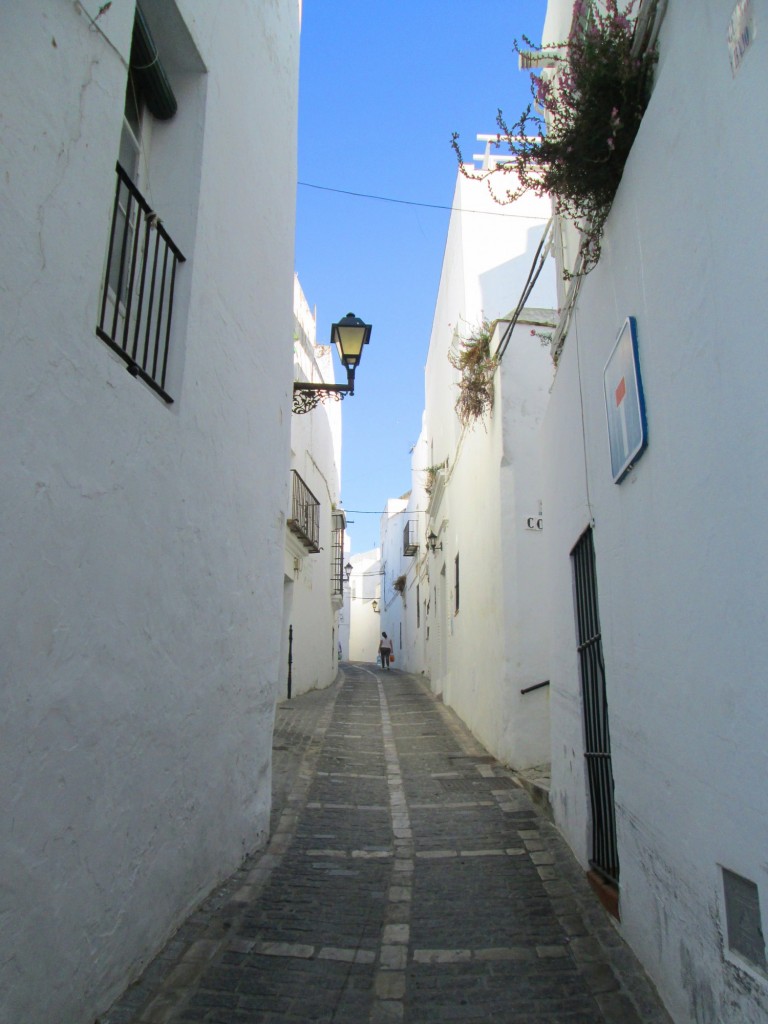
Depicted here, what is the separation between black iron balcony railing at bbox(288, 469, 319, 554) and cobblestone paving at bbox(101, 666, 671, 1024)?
6.45 meters

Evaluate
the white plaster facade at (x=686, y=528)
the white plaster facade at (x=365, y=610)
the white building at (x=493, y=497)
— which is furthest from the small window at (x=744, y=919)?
the white plaster facade at (x=365, y=610)

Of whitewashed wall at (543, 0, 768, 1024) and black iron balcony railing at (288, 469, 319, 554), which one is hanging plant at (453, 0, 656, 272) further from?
black iron balcony railing at (288, 469, 319, 554)

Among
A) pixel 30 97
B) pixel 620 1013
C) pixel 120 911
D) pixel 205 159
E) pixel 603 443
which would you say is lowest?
pixel 620 1013

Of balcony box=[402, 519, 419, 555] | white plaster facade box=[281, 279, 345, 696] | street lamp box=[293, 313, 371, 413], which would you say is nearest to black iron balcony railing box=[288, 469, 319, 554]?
white plaster facade box=[281, 279, 345, 696]

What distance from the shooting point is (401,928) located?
419 cm

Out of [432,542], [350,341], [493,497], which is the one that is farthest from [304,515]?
[350,341]

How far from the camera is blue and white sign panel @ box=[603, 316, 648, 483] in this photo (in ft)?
11.7

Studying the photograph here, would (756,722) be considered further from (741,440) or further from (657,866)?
(657,866)

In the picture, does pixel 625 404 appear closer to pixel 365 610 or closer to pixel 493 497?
pixel 493 497

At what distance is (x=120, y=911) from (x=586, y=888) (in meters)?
2.81

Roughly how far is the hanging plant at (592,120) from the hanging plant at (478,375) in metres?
4.37

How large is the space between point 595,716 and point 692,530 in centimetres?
246

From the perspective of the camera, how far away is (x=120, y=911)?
3293 millimetres

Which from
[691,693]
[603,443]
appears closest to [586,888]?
[691,693]
